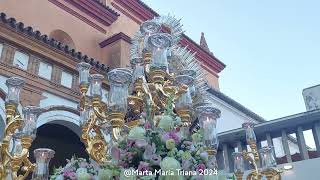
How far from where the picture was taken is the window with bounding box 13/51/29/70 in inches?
291

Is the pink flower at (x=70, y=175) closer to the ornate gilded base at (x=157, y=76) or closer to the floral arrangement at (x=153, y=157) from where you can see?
the floral arrangement at (x=153, y=157)

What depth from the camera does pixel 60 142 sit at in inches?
380

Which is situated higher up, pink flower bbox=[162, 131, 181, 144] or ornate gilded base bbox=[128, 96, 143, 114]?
ornate gilded base bbox=[128, 96, 143, 114]

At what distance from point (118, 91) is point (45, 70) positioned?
523cm

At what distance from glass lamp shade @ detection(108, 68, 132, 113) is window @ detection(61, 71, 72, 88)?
17.2 feet

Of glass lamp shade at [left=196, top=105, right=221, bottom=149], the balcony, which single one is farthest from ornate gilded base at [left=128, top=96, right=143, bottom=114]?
the balcony

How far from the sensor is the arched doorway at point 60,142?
357 inches

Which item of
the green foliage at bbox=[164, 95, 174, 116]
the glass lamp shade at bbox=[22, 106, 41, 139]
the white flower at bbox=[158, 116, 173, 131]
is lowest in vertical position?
the white flower at bbox=[158, 116, 173, 131]

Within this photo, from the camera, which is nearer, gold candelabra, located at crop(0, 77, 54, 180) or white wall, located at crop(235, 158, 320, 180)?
gold candelabra, located at crop(0, 77, 54, 180)

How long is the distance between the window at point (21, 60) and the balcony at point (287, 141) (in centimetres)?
430

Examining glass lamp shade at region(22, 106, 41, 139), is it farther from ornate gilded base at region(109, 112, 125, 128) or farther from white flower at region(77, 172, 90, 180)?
white flower at region(77, 172, 90, 180)

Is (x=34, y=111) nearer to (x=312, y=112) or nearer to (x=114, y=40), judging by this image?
(x=312, y=112)

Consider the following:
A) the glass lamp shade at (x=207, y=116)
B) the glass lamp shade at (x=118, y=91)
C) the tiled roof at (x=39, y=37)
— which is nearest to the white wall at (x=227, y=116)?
the tiled roof at (x=39, y=37)

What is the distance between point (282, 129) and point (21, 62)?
524 cm
